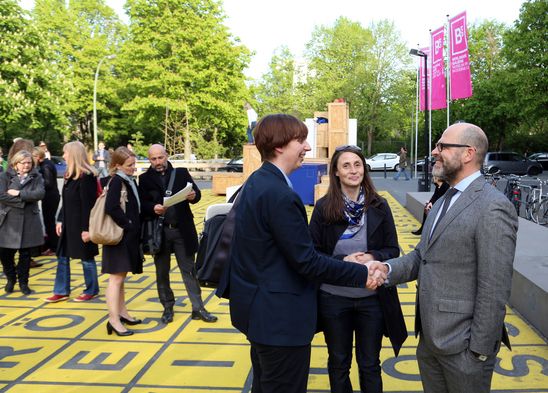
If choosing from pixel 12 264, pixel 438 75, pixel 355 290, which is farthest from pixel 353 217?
pixel 438 75

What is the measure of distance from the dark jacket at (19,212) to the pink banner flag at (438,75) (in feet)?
53.9

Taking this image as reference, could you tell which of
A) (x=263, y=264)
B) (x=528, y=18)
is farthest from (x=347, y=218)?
(x=528, y=18)

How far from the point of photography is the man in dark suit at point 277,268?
2.44 metres

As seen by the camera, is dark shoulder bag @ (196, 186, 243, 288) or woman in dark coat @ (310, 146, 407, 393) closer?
dark shoulder bag @ (196, 186, 243, 288)

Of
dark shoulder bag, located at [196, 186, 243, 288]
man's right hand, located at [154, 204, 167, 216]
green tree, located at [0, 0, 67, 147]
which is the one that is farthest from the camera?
green tree, located at [0, 0, 67, 147]

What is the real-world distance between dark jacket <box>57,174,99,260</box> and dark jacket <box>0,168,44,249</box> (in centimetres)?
102

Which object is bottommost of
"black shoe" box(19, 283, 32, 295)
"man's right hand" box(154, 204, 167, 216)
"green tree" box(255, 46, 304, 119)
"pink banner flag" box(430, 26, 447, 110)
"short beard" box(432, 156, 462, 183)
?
"black shoe" box(19, 283, 32, 295)

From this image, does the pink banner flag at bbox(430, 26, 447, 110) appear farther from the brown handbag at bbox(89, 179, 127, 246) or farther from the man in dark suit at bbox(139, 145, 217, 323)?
the brown handbag at bbox(89, 179, 127, 246)

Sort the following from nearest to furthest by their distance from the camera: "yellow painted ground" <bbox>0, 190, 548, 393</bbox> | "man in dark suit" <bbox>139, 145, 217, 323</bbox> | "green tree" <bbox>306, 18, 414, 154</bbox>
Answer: "yellow painted ground" <bbox>0, 190, 548, 393</bbox> < "man in dark suit" <bbox>139, 145, 217, 323</bbox> < "green tree" <bbox>306, 18, 414, 154</bbox>

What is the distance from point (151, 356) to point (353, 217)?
99.6 inches

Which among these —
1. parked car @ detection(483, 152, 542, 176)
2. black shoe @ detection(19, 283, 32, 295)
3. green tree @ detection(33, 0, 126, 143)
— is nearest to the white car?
parked car @ detection(483, 152, 542, 176)

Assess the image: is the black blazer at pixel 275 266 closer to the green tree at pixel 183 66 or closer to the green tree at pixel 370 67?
the green tree at pixel 183 66

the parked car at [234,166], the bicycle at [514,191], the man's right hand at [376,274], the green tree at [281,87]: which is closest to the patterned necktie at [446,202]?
the man's right hand at [376,274]

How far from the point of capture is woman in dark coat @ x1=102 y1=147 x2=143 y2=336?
17.6ft
